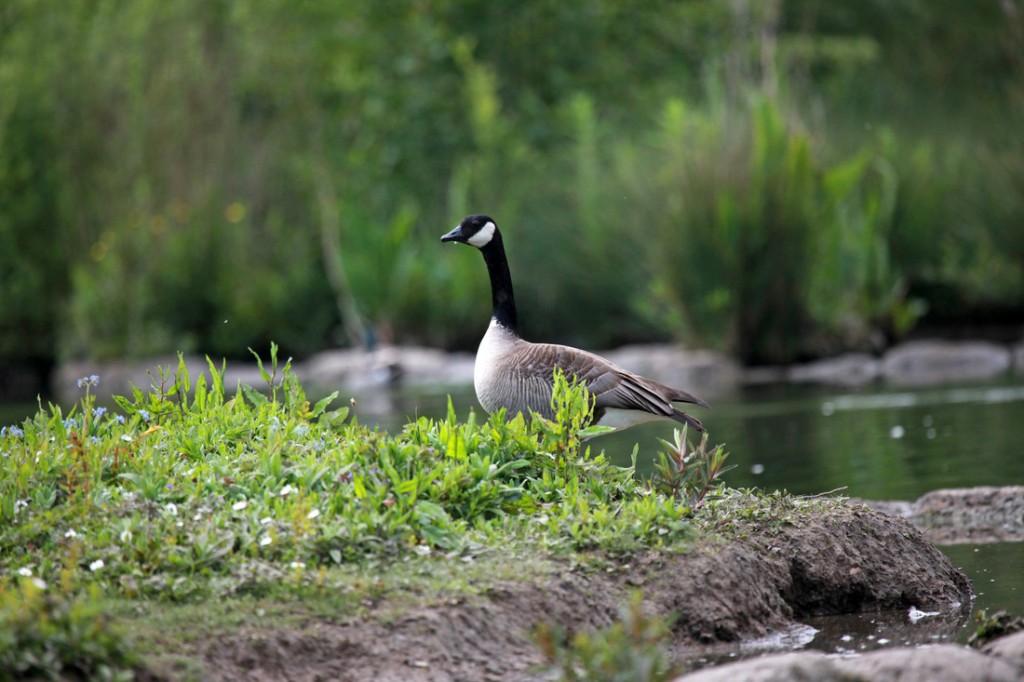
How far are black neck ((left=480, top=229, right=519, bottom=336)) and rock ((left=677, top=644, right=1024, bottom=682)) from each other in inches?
169

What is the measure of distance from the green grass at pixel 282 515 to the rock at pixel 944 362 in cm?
1360

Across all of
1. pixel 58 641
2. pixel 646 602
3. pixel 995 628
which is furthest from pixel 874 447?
pixel 58 641

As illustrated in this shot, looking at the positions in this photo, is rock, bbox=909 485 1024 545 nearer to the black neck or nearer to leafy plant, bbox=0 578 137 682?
the black neck

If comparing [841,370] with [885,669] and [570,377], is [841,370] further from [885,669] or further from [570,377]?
[885,669]

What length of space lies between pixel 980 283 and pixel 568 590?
55.1 feet

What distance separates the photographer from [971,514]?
771 centimetres

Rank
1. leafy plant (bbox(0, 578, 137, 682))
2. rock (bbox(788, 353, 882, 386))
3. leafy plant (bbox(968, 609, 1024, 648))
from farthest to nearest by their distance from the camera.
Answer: rock (bbox(788, 353, 882, 386)) < leafy plant (bbox(968, 609, 1024, 648)) < leafy plant (bbox(0, 578, 137, 682))

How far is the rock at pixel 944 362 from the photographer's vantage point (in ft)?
62.0

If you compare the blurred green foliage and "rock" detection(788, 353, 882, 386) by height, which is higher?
the blurred green foliage

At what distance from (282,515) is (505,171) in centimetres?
2392

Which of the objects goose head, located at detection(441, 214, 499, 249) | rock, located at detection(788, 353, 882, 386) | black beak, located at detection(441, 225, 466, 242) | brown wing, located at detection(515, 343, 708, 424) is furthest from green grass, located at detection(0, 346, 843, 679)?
rock, located at detection(788, 353, 882, 386)

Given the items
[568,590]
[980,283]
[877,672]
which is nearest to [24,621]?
[568,590]

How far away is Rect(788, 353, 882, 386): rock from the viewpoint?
19234mm

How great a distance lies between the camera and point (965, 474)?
9.65 m
